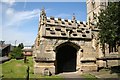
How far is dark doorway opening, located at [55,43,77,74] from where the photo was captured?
80.1 feet

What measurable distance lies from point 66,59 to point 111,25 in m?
8.26

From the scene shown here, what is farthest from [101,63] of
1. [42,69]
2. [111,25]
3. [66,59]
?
[42,69]

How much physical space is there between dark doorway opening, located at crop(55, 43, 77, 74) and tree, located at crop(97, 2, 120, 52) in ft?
19.0

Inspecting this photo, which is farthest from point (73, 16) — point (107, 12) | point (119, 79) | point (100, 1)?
point (119, 79)

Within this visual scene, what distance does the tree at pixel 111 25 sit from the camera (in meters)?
18.4

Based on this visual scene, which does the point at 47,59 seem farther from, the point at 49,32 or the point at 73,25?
the point at 73,25

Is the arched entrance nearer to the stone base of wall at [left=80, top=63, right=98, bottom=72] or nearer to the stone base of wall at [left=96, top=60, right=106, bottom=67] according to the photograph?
the stone base of wall at [left=80, top=63, right=98, bottom=72]

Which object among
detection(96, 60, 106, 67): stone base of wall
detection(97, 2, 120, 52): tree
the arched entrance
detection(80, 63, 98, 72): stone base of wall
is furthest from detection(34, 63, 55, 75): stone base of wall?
detection(96, 60, 106, 67): stone base of wall

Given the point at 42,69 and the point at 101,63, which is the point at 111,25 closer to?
the point at 42,69

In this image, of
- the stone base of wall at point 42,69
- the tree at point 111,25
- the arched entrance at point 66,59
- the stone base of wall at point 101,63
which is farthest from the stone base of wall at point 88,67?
the tree at point 111,25

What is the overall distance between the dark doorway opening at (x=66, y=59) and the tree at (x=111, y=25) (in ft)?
19.0

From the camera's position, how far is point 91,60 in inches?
908

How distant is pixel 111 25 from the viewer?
61.5ft

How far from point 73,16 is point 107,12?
46.2 ft
